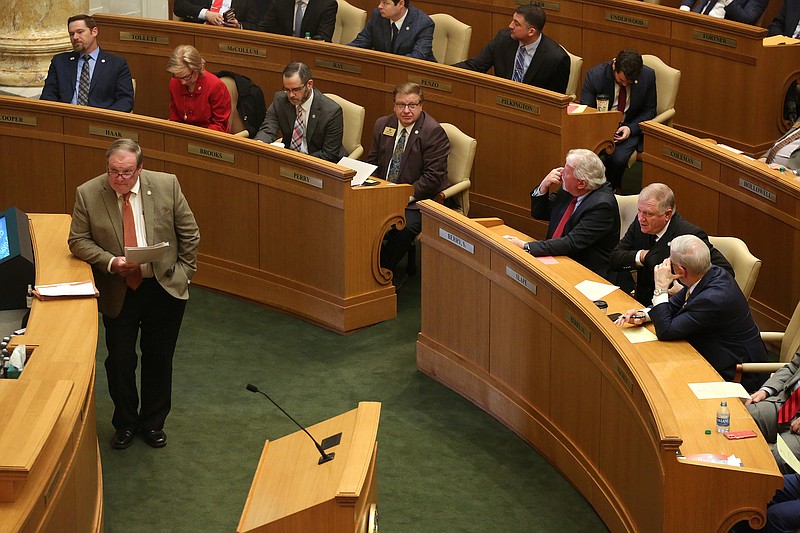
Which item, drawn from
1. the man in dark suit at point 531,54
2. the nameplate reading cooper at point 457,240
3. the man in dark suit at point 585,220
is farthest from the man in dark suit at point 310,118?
the man in dark suit at point 585,220

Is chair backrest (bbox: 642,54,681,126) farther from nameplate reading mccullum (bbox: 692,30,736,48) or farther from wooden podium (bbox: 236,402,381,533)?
wooden podium (bbox: 236,402,381,533)

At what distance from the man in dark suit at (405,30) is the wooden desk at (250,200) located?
2.10 metres

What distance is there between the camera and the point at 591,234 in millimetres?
6363

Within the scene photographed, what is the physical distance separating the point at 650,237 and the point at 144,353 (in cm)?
261

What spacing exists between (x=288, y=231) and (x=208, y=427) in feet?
5.47

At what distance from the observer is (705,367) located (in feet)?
16.5

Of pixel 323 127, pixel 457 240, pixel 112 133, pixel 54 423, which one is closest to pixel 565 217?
pixel 457 240

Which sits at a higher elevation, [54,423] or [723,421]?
[54,423]

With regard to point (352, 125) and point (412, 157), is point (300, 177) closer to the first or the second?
point (412, 157)

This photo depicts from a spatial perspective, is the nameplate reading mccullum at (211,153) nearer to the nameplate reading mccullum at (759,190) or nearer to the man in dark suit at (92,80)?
the man in dark suit at (92,80)

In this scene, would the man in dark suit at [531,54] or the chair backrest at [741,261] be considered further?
the man in dark suit at [531,54]

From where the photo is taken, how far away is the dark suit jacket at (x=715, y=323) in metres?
5.22

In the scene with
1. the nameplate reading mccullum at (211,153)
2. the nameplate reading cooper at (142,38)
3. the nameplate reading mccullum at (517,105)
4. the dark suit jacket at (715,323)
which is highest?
the nameplate reading cooper at (142,38)

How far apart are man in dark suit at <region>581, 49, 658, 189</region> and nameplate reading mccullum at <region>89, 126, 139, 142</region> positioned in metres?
3.09
